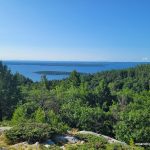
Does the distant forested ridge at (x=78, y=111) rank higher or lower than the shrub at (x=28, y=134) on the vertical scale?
lower

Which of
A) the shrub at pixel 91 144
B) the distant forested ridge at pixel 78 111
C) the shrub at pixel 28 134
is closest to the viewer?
the shrub at pixel 91 144

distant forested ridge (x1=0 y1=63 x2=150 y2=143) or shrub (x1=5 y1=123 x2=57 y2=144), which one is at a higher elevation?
shrub (x1=5 y1=123 x2=57 y2=144)

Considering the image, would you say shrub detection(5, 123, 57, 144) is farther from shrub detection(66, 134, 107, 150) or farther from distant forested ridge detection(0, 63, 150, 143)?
distant forested ridge detection(0, 63, 150, 143)

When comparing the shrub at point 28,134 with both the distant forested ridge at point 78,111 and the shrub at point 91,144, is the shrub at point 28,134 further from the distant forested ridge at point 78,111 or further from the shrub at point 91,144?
the distant forested ridge at point 78,111

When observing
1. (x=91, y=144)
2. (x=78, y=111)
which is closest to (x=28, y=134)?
(x=91, y=144)

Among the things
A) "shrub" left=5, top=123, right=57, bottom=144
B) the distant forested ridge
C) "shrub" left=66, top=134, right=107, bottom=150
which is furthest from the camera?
the distant forested ridge

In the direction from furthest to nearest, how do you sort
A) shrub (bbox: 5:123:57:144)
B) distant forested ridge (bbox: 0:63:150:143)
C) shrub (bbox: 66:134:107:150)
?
distant forested ridge (bbox: 0:63:150:143) < shrub (bbox: 5:123:57:144) < shrub (bbox: 66:134:107:150)

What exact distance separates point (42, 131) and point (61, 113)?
28.6 meters

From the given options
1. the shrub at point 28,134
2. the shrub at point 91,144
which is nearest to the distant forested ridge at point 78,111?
the shrub at point 91,144

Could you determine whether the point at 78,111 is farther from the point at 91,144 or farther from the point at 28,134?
the point at 91,144

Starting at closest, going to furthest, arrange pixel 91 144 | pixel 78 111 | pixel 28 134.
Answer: pixel 91 144 < pixel 28 134 < pixel 78 111

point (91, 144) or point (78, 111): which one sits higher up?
point (91, 144)

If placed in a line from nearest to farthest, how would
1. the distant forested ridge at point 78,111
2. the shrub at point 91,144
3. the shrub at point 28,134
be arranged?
1. the shrub at point 91,144
2. the shrub at point 28,134
3. the distant forested ridge at point 78,111

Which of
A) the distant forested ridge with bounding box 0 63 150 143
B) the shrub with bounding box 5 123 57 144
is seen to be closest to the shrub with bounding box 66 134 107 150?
the shrub with bounding box 5 123 57 144
